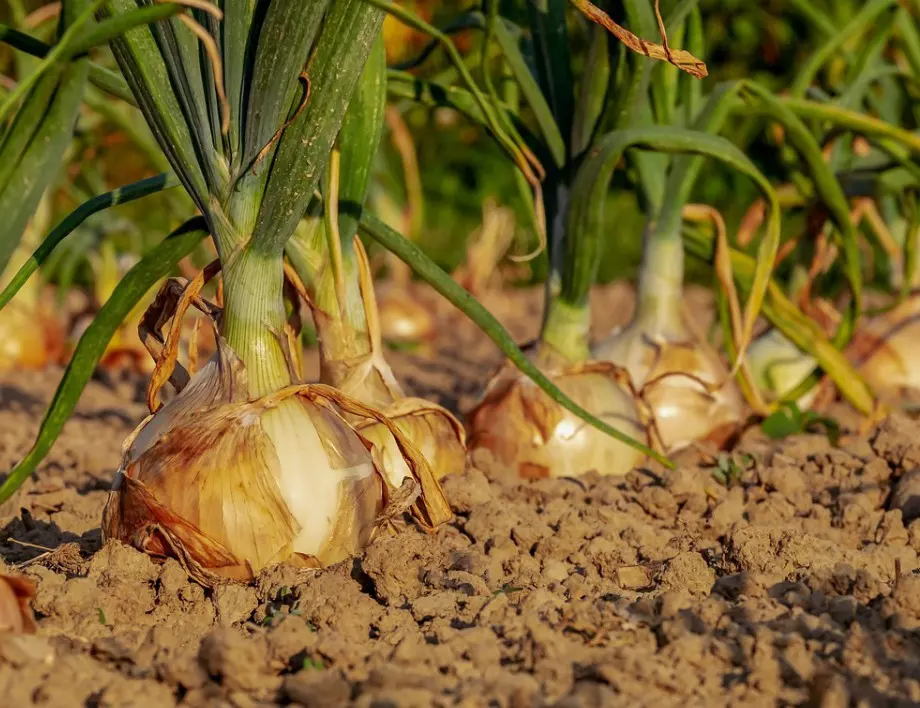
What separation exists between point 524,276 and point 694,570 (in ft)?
11.3

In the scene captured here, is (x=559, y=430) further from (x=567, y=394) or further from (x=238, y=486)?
(x=238, y=486)

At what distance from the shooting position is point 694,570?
55.9 inches

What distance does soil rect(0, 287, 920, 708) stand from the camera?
1.11 m

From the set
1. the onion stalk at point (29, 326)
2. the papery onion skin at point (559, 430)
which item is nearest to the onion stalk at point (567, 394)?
the papery onion skin at point (559, 430)

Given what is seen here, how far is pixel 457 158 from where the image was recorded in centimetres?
584

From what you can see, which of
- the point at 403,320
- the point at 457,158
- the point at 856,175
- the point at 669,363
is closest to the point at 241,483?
the point at 669,363

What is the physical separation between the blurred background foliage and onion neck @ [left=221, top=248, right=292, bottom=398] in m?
1.29

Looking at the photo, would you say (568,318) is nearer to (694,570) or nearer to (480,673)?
A: (694,570)

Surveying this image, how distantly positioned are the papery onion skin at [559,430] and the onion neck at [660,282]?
0.21 meters

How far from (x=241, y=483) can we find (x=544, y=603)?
366 mm

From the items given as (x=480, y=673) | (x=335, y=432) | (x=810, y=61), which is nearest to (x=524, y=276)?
(x=810, y=61)

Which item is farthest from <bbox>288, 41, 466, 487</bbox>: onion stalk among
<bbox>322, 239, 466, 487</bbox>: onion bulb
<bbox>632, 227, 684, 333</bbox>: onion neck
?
<bbox>632, 227, 684, 333</bbox>: onion neck

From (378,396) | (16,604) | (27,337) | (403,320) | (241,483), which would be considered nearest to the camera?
(16,604)

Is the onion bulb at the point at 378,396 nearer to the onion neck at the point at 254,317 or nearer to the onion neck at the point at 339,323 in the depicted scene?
the onion neck at the point at 339,323
